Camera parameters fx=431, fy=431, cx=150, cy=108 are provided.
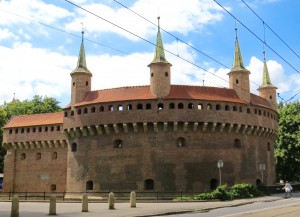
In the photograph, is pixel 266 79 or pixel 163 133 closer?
pixel 163 133

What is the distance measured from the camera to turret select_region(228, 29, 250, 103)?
40781 millimetres

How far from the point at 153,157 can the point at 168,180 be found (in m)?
2.35

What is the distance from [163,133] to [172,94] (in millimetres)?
3560

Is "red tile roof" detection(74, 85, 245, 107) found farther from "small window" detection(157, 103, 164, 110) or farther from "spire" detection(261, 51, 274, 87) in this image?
"spire" detection(261, 51, 274, 87)

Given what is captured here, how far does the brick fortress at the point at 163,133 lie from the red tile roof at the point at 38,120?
4840 millimetres

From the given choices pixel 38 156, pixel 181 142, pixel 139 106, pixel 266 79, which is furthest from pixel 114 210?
pixel 266 79

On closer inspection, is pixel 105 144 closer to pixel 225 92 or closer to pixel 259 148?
pixel 225 92

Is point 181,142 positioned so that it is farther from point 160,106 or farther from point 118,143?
point 118,143

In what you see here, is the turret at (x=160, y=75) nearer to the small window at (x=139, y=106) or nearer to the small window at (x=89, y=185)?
the small window at (x=139, y=106)

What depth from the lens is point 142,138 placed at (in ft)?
125

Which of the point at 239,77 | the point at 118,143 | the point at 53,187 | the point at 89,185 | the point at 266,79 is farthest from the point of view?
the point at 266,79

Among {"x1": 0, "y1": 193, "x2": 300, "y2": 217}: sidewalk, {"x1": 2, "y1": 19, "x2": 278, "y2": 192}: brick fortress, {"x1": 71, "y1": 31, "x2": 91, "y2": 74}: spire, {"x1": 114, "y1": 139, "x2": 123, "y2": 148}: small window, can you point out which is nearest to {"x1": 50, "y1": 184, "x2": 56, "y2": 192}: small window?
{"x1": 2, "y1": 19, "x2": 278, "y2": 192}: brick fortress

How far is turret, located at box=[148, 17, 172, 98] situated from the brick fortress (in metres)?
0.09

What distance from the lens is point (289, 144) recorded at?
50406mm
